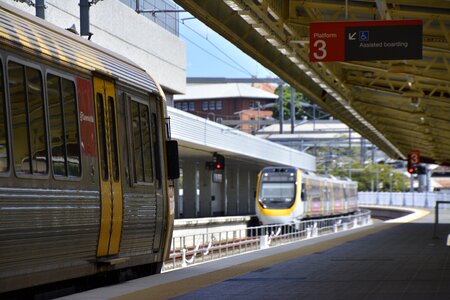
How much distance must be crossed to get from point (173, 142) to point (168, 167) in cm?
40

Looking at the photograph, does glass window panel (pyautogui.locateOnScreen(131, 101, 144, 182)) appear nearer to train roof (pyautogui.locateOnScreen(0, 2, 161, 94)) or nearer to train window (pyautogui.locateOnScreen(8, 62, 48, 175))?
train roof (pyautogui.locateOnScreen(0, 2, 161, 94))

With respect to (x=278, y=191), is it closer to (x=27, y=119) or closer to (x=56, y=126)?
(x=56, y=126)

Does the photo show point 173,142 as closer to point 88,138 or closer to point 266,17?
point 88,138

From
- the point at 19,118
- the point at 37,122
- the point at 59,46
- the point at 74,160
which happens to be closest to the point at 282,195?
the point at 74,160

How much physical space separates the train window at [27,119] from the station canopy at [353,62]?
22.2 ft

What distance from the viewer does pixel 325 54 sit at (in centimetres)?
1859

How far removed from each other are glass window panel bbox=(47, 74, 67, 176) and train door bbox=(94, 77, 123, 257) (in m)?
1.18

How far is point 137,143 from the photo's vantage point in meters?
14.6

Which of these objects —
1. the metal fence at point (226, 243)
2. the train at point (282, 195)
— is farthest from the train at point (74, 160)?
the train at point (282, 195)

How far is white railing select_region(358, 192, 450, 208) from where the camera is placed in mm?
85500

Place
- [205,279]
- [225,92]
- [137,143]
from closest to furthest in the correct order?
1. [205,279]
2. [137,143]
3. [225,92]

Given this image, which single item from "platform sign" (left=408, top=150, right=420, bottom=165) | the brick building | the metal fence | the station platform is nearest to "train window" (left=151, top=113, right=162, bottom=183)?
the station platform

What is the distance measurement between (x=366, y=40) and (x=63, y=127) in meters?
7.82

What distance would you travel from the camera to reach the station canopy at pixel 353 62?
66.9ft
